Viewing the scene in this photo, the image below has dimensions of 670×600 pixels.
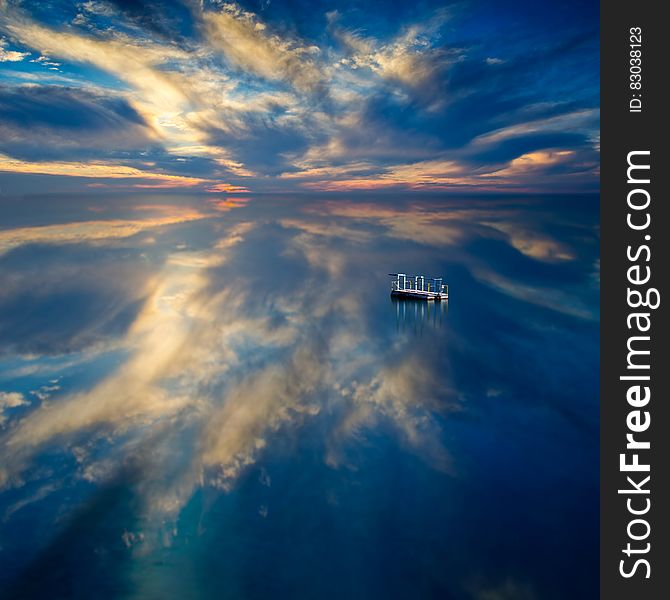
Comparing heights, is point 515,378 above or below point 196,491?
above

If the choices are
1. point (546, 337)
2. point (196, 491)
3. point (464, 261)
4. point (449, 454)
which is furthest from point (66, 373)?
point (464, 261)

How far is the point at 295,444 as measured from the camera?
3431 cm

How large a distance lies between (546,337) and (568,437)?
24.1 metres

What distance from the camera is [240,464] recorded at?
104ft

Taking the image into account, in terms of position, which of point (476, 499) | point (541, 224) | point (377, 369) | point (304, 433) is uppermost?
point (541, 224)

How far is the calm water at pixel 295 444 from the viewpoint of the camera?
937 inches

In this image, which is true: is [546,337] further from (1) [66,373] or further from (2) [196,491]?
(1) [66,373]

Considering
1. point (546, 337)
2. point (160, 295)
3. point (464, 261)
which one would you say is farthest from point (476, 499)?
point (464, 261)

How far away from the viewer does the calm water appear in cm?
2380

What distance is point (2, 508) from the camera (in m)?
27.4

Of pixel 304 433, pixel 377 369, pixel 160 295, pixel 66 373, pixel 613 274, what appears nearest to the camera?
pixel 613 274

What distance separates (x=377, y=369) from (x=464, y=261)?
221ft

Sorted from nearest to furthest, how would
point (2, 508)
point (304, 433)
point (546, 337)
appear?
1. point (2, 508)
2. point (304, 433)
3. point (546, 337)

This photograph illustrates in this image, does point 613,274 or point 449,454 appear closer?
point 613,274
